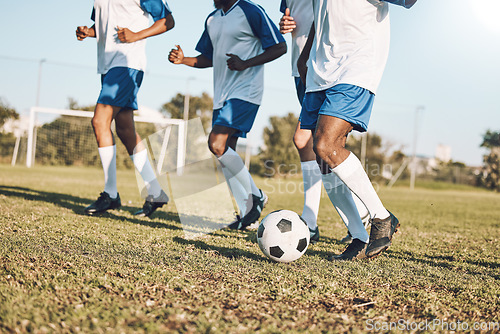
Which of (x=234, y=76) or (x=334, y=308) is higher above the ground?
(x=234, y=76)

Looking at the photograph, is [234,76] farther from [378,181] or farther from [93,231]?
[378,181]

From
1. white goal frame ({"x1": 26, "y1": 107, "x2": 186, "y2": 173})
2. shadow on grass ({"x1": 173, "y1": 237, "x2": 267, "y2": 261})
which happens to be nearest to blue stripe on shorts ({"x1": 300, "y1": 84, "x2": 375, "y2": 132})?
shadow on grass ({"x1": 173, "y1": 237, "x2": 267, "y2": 261})

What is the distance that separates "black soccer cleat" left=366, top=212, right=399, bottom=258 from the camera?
8.20 feet

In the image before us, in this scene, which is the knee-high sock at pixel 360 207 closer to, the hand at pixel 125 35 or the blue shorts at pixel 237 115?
the blue shorts at pixel 237 115

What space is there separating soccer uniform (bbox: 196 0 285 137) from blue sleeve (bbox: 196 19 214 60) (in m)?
0.19

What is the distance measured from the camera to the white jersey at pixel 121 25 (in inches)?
159

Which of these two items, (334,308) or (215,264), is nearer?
(334,308)

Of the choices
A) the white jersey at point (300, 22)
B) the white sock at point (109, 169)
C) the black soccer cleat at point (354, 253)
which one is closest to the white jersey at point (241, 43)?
the white jersey at point (300, 22)

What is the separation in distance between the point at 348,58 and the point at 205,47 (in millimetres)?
2031

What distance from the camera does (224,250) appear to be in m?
2.76

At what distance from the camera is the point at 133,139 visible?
4258 mm

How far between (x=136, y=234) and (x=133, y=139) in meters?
1.40

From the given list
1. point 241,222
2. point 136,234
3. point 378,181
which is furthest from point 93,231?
point 378,181

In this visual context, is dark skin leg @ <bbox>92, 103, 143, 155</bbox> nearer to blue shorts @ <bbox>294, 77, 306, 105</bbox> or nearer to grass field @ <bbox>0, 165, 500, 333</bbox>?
grass field @ <bbox>0, 165, 500, 333</bbox>
